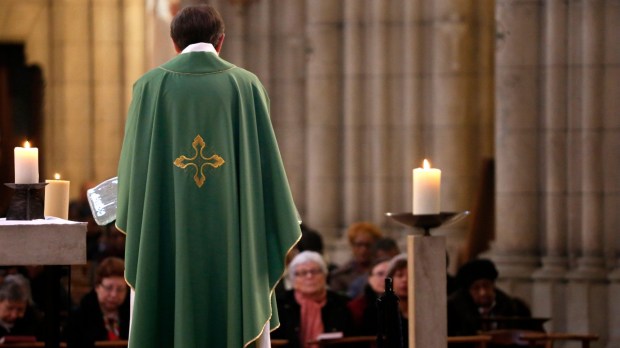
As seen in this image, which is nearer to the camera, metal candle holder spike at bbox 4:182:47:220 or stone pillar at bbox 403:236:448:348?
stone pillar at bbox 403:236:448:348

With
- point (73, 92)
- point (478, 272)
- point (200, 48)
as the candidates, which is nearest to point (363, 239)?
point (478, 272)

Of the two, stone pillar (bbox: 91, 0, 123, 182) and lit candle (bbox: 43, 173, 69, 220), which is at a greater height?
stone pillar (bbox: 91, 0, 123, 182)

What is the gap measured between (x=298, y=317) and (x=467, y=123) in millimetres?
5028

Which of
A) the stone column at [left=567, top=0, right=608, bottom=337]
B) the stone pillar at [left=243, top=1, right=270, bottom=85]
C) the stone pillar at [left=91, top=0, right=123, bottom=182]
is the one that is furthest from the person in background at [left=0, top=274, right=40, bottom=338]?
the stone pillar at [left=91, top=0, right=123, bottom=182]

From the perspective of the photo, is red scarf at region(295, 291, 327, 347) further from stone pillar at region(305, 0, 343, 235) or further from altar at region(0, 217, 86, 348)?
stone pillar at region(305, 0, 343, 235)

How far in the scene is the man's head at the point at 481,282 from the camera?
1147cm

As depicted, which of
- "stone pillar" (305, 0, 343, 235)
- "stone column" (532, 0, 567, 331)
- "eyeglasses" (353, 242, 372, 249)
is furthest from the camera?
"stone pillar" (305, 0, 343, 235)

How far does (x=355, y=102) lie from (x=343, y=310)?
5.22 metres

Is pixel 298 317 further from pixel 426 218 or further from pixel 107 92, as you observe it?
pixel 107 92

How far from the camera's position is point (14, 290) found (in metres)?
10.9

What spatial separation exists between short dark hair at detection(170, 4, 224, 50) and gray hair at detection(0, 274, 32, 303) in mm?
3766

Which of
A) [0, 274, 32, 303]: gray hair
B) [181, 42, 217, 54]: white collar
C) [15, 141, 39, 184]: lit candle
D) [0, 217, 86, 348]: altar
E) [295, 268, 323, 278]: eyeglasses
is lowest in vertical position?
[0, 274, 32, 303]: gray hair

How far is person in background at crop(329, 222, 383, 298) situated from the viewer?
13844 mm

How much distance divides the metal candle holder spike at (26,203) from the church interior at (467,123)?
6073 mm
